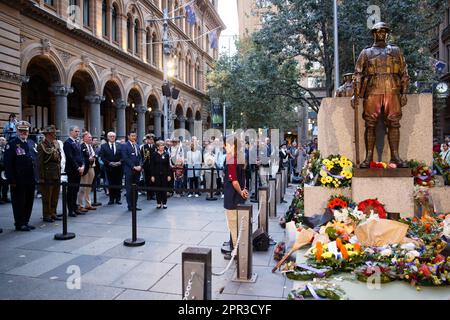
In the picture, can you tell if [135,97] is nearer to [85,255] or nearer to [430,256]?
[85,255]

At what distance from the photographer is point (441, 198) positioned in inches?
301

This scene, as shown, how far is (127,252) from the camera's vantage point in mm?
6375

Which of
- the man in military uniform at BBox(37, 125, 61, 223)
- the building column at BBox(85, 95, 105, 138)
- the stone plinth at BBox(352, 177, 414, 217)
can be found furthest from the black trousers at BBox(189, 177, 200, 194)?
the building column at BBox(85, 95, 105, 138)

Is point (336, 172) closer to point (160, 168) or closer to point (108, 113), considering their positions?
point (160, 168)

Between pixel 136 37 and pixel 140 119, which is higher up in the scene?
pixel 136 37

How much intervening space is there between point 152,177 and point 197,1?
38.3 meters

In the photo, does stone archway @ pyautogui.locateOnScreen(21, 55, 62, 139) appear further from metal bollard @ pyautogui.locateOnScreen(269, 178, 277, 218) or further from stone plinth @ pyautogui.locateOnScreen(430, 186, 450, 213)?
stone plinth @ pyautogui.locateOnScreen(430, 186, 450, 213)

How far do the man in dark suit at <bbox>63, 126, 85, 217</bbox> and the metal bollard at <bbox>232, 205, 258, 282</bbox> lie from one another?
5.81m

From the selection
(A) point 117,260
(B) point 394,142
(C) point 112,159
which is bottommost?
(A) point 117,260

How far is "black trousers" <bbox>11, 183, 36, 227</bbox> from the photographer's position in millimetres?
7891

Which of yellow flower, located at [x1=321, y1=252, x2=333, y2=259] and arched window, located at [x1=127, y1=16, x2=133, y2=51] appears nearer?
yellow flower, located at [x1=321, y1=252, x2=333, y2=259]

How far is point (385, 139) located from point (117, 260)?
607 centimetres

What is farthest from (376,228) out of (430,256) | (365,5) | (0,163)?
(365,5)

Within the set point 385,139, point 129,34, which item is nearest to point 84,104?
point 129,34
